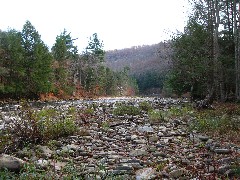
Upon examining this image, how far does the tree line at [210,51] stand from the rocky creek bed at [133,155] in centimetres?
824

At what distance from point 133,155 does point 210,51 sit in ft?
44.5

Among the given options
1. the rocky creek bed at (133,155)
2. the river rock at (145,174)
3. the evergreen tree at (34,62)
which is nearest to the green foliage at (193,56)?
the rocky creek bed at (133,155)

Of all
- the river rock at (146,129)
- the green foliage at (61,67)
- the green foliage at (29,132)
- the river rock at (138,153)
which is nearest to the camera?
the river rock at (138,153)

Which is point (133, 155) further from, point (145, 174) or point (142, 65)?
point (142, 65)

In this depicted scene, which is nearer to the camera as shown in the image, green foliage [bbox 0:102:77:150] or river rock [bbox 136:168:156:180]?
river rock [bbox 136:168:156:180]

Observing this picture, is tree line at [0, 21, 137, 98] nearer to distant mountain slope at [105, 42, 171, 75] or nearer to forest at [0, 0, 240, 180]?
forest at [0, 0, 240, 180]

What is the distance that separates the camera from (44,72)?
4281cm

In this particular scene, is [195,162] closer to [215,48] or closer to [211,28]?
[215,48]

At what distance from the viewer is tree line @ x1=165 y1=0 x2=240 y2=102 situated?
18.0 metres

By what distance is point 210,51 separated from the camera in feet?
61.7

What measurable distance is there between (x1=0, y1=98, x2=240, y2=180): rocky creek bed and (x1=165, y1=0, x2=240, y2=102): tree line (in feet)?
27.0

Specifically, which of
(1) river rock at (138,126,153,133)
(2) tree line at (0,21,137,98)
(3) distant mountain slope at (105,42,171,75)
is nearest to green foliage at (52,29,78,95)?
(2) tree line at (0,21,137,98)

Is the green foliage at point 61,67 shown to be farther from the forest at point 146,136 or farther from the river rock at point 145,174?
the river rock at point 145,174

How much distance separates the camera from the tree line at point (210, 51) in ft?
59.2
